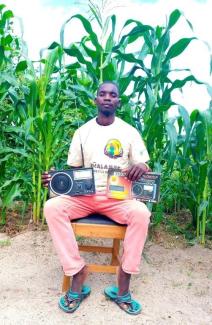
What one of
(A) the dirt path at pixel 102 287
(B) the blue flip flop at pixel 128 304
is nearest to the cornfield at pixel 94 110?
(A) the dirt path at pixel 102 287

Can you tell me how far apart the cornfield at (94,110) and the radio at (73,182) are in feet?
2.79

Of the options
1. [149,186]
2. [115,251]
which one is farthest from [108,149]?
[115,251]

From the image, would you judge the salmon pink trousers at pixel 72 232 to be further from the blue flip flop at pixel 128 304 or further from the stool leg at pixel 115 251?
the stool leg at pixel 115 251

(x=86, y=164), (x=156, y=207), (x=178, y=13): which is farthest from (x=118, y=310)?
(x=178, y=13)

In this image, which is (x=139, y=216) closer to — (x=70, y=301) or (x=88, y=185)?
(x=88, y=185)

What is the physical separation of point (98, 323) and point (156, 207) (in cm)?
152

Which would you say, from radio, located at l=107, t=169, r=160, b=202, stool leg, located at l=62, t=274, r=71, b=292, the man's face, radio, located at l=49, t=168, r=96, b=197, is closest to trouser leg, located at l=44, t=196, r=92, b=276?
radio, located at l=49, t=168, r=96, b=197

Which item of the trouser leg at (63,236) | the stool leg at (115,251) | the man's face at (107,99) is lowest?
the stool leg at (115,251)

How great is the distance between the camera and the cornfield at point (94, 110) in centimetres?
364

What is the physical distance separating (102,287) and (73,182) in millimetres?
838

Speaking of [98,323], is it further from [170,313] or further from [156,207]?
[156,207]

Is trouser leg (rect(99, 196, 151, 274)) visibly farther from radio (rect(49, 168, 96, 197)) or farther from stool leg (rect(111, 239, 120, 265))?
stool leg (rect(111, 239, 120, 265))

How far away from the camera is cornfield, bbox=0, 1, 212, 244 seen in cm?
364

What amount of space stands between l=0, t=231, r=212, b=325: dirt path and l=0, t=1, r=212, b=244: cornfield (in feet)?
1.37
